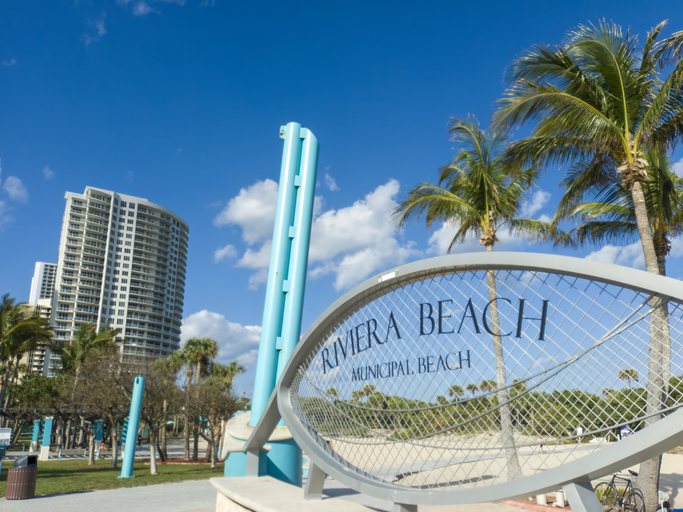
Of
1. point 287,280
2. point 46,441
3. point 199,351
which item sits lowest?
point 46,441

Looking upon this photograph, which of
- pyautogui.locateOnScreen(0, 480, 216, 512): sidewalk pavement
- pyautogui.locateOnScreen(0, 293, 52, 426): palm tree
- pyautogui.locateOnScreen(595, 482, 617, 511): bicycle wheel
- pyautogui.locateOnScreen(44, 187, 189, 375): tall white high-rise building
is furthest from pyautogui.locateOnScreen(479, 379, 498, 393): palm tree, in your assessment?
pyautogui.locateOnScreen(44, 187, 189, 375): tall white high-rise building

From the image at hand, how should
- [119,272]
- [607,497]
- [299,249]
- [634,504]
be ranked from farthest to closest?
1. [119,272]
2. [299,249]
3. [607,497]
4. [634,504]

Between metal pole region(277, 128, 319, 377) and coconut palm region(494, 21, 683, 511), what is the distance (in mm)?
6208

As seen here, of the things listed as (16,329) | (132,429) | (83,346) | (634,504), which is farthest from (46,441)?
(634,504)

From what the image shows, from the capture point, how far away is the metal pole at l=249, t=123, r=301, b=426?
13117 mm

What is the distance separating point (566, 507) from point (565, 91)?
30.1 feet

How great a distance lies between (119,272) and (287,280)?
92.4 m

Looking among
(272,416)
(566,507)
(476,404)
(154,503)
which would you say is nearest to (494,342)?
(476,404)

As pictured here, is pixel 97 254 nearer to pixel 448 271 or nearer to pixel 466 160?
pixel 466 160

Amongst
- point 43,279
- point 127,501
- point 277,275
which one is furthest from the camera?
point 43,279

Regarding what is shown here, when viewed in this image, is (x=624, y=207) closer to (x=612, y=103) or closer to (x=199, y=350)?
(x=612, y=103)

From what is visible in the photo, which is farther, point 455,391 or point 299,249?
point 299,249

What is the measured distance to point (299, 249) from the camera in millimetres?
14500

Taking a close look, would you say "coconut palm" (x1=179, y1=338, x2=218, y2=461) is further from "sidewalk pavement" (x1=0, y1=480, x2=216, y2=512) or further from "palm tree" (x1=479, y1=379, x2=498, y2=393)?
"palm tree" (x1=479, y1=379, x2=498, y2=393)
